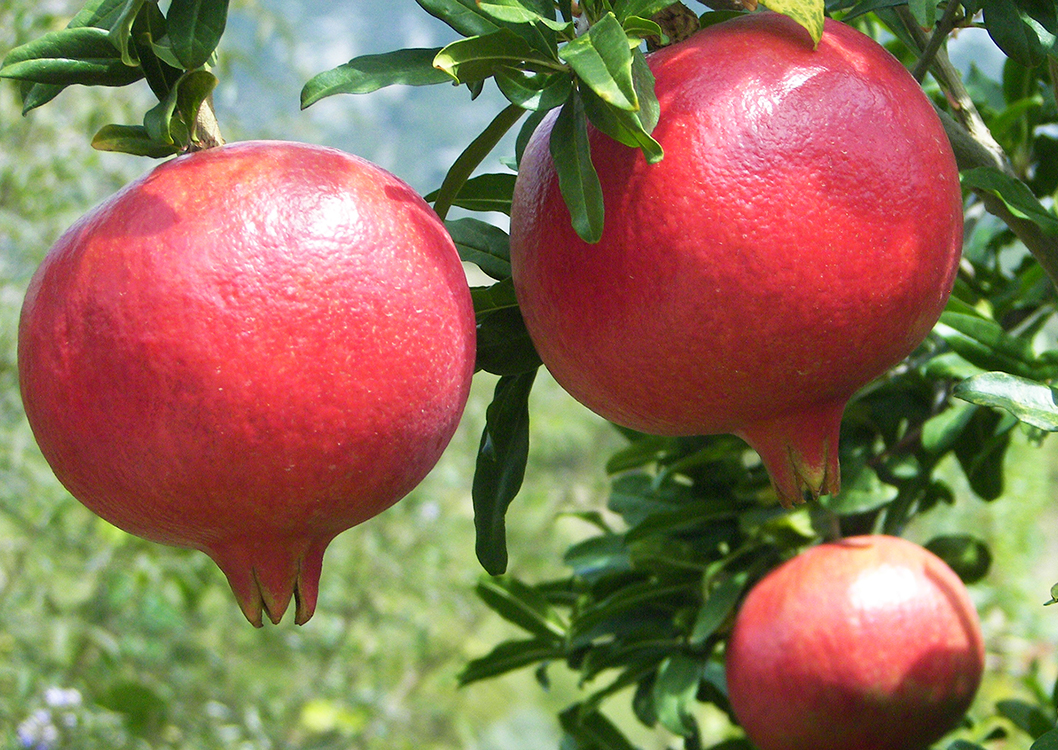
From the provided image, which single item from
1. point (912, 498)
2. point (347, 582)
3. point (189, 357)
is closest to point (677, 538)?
point (912, 498)

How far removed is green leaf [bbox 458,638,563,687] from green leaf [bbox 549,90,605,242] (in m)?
0.68

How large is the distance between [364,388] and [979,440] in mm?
740

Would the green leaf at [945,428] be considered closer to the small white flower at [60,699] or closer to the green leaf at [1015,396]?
the green leaf at [1015,396]

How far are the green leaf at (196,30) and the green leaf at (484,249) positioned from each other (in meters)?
0.23

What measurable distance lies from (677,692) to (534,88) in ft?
2.05

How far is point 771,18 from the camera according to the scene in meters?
0.58

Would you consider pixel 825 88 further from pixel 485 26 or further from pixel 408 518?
pixel 408 518

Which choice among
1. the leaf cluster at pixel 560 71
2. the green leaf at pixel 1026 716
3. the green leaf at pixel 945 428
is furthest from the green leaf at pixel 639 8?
the green leaf at pixel 1026 716

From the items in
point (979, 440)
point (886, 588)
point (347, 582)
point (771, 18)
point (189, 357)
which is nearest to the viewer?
point (189, 357)

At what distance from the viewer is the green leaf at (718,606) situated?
98 cm

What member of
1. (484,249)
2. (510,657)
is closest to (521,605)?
(510,657)

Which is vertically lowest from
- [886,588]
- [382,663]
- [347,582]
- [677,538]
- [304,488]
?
[382,663]

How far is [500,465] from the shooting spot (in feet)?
2.37

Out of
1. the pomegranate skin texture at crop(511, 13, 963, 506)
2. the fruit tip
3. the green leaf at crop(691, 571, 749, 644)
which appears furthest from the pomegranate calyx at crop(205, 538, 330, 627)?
the green leaf at crop(691, 571, 749, 644)
